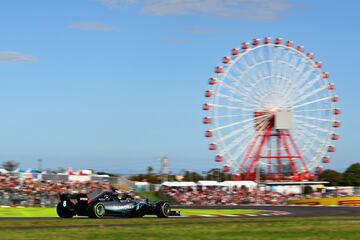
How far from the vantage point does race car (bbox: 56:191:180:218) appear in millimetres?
25266

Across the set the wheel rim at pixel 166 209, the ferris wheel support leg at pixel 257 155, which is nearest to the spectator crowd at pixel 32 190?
the wheel rim at pixel 166 209

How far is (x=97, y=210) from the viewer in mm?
25203

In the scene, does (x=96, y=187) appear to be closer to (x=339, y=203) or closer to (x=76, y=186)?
(x=76, y=186)

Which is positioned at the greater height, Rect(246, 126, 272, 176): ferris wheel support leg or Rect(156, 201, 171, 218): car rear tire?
Rect(246, 126, 272, 176): ferris wheel support leg

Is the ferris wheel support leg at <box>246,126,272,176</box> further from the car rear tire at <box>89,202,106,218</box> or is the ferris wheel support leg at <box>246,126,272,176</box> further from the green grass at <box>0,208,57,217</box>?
the car rear tire at <box>89,202,106,218</box>

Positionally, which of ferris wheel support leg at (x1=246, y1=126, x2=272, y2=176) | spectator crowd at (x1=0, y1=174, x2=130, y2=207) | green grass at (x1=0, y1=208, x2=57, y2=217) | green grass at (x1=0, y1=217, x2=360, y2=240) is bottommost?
green grass at (x1=0, y1=217, x2=360, y2=240)

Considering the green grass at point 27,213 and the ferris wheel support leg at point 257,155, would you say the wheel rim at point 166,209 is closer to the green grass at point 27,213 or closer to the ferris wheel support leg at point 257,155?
the green grass at point 27,213

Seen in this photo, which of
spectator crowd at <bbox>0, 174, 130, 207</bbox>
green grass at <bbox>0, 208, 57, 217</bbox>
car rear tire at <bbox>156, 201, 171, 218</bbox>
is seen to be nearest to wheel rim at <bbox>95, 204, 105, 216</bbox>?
car rear tire at <bbox>156, 201, 171, 218</bbox>

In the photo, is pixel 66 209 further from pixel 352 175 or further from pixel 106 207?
pixel 352 175

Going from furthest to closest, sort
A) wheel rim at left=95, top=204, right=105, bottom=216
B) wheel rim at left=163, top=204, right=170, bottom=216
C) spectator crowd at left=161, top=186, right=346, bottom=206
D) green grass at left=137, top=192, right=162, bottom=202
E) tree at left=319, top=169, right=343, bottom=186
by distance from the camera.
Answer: tree at left=319, top=169, right=343, bottom=186, green grass at left=137, top=192, right=162, bottom=202, spectator crowd at left=161, top=186, right=346, bottom=206, wheel rim at left=163, top=204, right=170, bottom=216, wheel rim at left=95, top=204, right=105, bottom=216

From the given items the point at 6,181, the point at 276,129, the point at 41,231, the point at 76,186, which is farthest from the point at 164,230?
the point at 276,129

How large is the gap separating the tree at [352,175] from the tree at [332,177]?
1743 millimetres

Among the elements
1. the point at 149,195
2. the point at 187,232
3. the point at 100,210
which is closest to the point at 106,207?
the point at 100,210

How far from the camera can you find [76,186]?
4881cm
